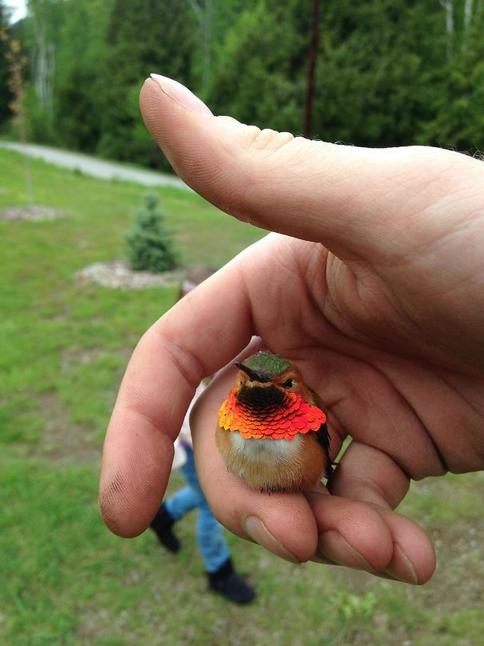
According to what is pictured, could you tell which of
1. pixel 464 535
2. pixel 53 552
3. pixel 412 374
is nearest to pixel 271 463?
pixel 412 374

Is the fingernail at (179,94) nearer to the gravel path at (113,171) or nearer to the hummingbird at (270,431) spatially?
the hummingbird at (270,431)

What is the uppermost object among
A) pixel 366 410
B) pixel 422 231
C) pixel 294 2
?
pixel 294 2

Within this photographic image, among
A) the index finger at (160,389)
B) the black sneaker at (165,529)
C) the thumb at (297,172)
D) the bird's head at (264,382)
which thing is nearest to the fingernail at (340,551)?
the bird's head at (264,382)

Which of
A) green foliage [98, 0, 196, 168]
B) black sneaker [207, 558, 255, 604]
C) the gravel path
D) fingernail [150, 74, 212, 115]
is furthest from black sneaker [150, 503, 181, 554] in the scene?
green foliage [98, 0, 196, 168]

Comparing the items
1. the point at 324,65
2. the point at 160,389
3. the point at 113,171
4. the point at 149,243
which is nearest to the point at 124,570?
the point at 160,389

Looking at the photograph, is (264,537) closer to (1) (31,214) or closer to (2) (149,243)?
(2) (149,243)

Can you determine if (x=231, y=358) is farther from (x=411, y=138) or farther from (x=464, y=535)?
(x=411, y=138)

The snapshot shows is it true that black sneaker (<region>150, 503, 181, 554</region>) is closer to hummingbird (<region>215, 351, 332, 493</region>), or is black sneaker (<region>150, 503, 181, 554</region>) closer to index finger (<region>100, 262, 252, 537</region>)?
index finger (<region>100, 262, 252, 537</region>)
